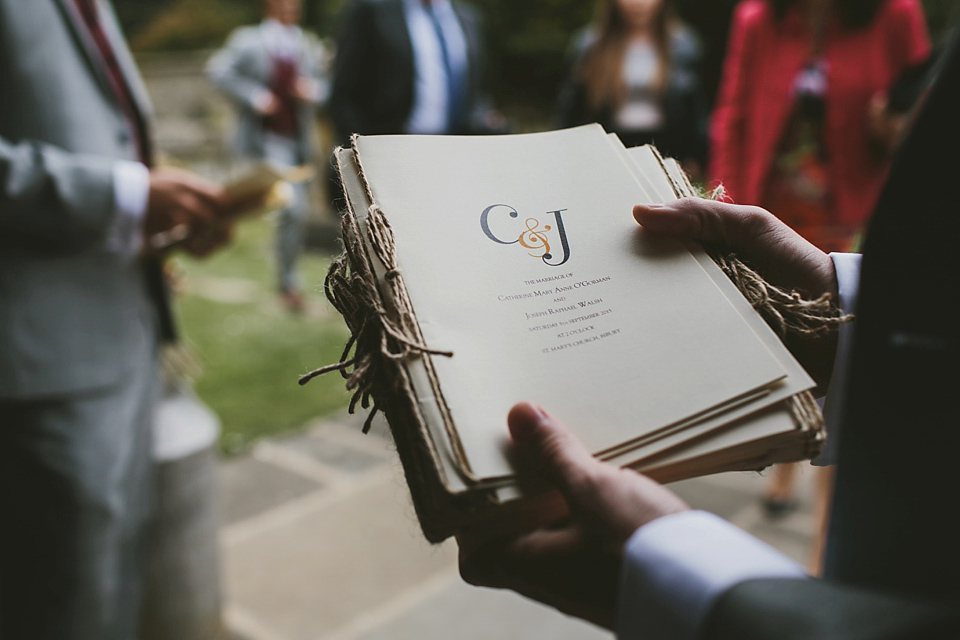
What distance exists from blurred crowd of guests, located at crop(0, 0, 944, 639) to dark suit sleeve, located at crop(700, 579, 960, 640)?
2.08 feet

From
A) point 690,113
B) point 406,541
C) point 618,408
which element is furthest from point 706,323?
point 690,113

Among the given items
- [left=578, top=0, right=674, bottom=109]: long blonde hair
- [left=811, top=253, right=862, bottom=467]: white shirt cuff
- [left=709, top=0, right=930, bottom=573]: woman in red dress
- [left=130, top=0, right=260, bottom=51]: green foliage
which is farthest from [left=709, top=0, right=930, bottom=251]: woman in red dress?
[left=130, top=0, right=260, bottom=51]: green foliage

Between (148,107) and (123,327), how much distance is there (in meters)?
0.51

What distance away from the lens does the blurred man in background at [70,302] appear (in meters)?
1.38

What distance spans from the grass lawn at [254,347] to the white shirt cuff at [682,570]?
2.12 meters

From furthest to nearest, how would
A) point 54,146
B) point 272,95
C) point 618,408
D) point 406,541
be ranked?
point 272,95
point 406,541
point 54,146
point 618,408

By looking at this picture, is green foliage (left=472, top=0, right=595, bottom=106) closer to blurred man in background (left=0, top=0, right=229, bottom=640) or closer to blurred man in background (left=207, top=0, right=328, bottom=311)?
blurred man in background (left=207, top=0, right=328, bottom=311)

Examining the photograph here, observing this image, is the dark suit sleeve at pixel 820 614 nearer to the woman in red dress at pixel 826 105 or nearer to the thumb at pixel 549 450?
the thumb at pixel 549 450

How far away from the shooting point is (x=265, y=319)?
16.6 ft

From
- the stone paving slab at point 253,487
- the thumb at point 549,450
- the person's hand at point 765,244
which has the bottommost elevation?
the stone paving slab at point 253,487

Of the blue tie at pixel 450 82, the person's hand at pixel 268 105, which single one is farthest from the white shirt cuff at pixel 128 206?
the person's hand at pixel 268 105

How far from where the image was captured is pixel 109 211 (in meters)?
1.45

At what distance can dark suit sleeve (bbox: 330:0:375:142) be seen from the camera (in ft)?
9.92

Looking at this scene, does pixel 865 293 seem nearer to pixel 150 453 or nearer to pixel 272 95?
pixel 150 453
